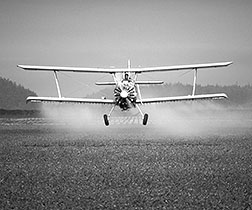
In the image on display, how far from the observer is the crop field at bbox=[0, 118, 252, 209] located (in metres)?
15.5

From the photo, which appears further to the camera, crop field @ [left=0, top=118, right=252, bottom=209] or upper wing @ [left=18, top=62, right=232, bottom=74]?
upper wing @ [left=18, top=62, right=232, bottom=74]

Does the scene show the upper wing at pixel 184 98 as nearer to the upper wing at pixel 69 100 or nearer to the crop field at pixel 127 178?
the upper wing at pixel 69 100

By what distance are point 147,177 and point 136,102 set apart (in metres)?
23.0

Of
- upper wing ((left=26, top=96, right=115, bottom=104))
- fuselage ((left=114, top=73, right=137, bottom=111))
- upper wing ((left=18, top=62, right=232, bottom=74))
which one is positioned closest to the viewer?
fuselage ((left=114, top=73, right=137, bottom=111))

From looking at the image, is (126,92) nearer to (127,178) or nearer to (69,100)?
(69,100)

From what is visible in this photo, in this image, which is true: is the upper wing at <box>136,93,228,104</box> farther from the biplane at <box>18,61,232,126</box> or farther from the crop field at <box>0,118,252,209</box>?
the crop field at <box>0,118,252,209</box>

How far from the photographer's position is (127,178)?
65.6 ft

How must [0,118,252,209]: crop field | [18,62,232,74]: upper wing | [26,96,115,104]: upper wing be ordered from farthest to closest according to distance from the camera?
1. [18,62,232,74]: upper wing
2. [26,96,115,104]: upper wing
3. [0,118,252,209]: crop field

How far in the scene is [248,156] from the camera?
27984mm

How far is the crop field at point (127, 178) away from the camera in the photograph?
15.5 m

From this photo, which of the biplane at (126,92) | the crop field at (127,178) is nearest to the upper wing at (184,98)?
the biplane at (126,92)

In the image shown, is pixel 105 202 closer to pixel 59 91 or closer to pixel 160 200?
pixel 160 200

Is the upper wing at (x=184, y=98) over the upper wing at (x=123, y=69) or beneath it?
beneath

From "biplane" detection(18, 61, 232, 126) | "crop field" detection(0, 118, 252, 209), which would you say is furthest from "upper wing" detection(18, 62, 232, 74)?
"crop field" detection(0, 118, 252, 209)
